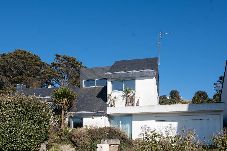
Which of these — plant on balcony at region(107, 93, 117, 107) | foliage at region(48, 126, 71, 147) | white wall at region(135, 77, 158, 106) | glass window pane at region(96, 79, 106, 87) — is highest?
glass window pane at region(96, 79, 106, 87)

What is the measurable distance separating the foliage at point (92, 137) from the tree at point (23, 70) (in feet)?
150

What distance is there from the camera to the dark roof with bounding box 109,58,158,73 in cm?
4019

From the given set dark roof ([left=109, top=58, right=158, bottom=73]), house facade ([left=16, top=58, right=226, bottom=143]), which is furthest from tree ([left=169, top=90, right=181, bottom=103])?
dark roof ([left=109, top=58, right=158, bottom=73])

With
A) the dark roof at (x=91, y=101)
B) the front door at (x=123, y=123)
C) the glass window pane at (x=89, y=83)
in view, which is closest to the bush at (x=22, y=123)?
the front door at (x=123, y=123)

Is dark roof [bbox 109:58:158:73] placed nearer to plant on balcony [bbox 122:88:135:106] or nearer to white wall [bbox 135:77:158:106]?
white wall [bbox 135:77:158:106]

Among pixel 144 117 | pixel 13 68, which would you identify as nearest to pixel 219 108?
pixel 144 117

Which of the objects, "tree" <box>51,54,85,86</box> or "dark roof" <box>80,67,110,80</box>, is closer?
"dark roof" <box>80,67,110,80</box>

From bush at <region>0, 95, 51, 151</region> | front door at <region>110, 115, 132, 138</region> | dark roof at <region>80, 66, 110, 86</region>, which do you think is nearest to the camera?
bush at <region>0, 95, 51, 151</region>

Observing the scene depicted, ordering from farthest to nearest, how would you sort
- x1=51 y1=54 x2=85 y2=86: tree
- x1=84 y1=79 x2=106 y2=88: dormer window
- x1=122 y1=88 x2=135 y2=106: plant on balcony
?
1. x1=51 y1=54 x2=85 y2=86: tree
2. x1=84 y1=79 x2=106 y2=88: dormer window
3. x1=122 y1=88 x2=135 y2=106: plant on balcony

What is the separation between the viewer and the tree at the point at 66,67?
84.6 m

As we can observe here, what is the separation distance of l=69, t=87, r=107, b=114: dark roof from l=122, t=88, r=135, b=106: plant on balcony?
6.93ft

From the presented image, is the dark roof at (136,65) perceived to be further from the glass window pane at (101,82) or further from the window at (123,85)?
the glass window pane at (101,82)

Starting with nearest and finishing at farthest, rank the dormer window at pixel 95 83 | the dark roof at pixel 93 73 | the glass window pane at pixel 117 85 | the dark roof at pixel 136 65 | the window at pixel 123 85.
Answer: the window at pixel 123 85 < the glass window pane at pixel 117 85 < the dark roof at pixel 136 65 < the dormer window at pixel 95 83 < the dark roof at pixel 93 73

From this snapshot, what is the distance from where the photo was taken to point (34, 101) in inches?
1074
